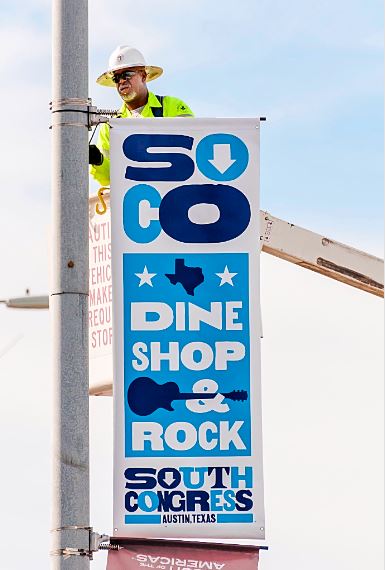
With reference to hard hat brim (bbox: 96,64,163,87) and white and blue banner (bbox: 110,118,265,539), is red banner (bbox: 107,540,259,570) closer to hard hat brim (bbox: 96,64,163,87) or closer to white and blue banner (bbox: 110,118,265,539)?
white and blue banner (bbox: 110,118,265,539)

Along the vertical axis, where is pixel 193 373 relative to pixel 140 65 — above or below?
below

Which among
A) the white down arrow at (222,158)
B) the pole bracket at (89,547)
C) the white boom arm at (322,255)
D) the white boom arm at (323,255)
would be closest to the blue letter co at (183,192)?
the white down arrow at (222,158)

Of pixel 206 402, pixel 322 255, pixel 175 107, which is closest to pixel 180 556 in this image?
pixel 206 402

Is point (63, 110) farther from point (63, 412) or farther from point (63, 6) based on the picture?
point (63, 412)

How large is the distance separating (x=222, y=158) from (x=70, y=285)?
1201 millimetres

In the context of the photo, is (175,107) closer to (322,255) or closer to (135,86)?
(135,86)

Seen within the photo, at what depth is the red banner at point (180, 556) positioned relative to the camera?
9.74 meters

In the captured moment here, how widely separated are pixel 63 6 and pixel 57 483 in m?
2.80

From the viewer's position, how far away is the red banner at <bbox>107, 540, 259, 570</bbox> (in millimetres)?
9742

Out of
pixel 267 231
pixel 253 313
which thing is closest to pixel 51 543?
pixel 253 313

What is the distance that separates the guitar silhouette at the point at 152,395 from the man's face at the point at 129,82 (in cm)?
309

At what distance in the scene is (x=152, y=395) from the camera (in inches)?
387

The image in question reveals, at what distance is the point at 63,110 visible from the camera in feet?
33.2

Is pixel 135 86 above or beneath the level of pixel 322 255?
above
